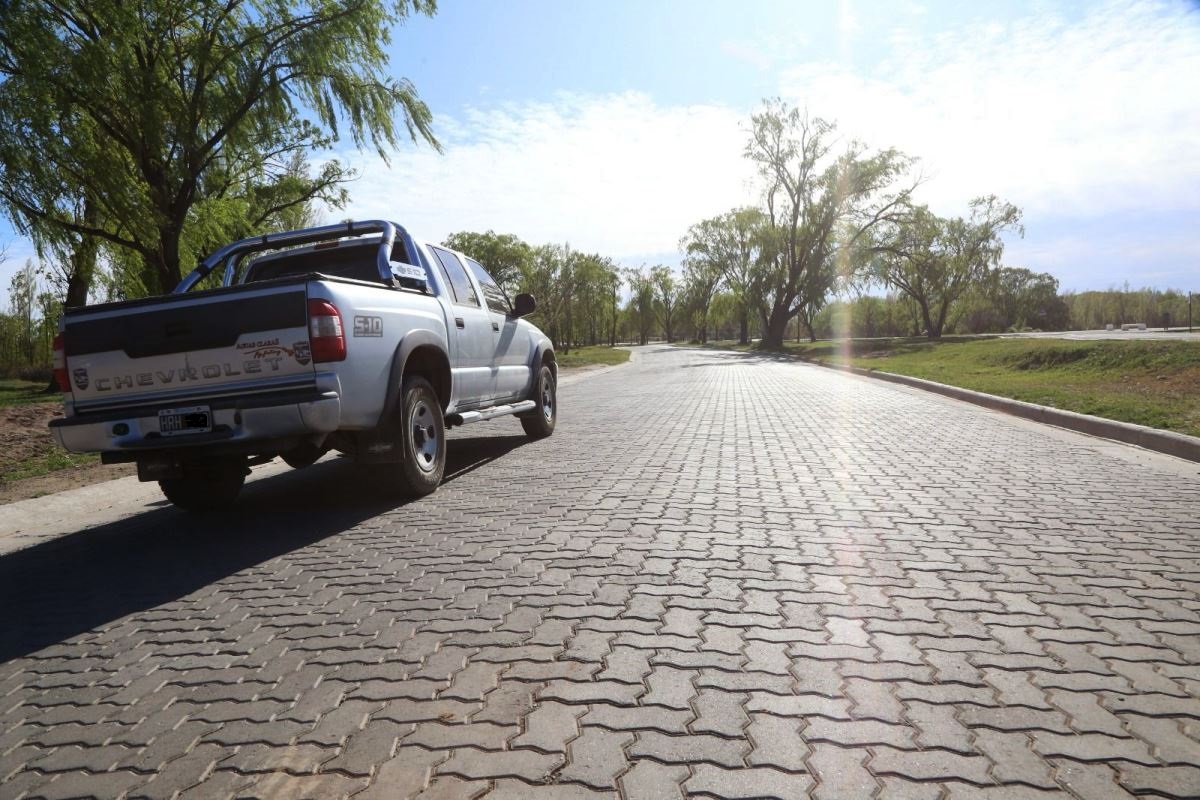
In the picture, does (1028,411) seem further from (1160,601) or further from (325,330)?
(325,330)

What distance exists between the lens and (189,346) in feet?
18.6

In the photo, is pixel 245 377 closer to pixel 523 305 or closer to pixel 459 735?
pixel 459 735

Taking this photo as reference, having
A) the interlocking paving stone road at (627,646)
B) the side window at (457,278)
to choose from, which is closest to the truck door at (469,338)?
the side window at (457,278)

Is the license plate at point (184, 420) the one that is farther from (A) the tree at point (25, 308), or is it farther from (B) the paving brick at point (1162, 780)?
(A) the tree at point (25, 308)

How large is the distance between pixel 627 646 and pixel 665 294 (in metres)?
111

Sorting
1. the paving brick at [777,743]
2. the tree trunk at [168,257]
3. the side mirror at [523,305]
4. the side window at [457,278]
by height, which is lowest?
the paving brick at [777,743]

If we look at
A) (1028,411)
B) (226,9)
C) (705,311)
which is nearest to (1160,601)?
(1028,411)

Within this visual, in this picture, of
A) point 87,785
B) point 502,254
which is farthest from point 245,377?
point 502,254

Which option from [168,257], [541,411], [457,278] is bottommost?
[541,411]

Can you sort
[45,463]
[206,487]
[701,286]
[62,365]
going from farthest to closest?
[701,286] < [45,463] < [206,487] < [62,365]

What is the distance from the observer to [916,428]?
1073cm

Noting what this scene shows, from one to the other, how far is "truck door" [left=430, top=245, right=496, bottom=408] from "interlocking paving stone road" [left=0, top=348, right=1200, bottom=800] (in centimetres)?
145

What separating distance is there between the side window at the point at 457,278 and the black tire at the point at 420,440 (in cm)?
138

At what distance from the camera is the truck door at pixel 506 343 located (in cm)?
904
